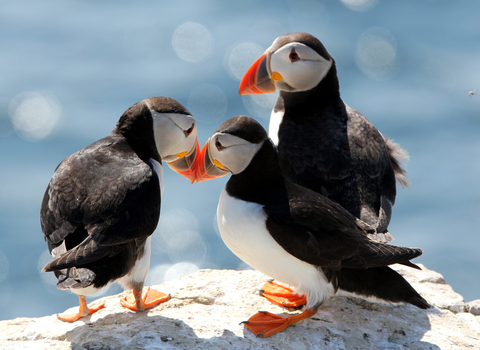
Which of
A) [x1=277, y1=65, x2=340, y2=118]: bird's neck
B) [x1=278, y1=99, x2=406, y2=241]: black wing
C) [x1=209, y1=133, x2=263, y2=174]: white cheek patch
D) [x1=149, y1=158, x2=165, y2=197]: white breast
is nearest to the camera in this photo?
[x1=209, y1=133, x2=263, y2=174]: white cheek patch

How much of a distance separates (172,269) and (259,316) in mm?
6831

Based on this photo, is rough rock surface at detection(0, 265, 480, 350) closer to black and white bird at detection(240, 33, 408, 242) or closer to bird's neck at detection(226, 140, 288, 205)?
black and white bird at detection(240, 33, 408, 242)

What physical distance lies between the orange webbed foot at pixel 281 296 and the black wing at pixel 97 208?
3.53 feet

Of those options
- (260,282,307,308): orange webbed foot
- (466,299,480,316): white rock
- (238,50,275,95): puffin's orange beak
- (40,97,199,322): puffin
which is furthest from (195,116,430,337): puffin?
(238,50,275,95): puffin's orange beak

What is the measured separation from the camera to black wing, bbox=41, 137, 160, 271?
339cm

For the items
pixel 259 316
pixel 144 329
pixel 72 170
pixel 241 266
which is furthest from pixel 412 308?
pixel 241 266

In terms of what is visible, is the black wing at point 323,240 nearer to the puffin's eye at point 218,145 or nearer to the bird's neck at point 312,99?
the puffin's eye at point 218,145

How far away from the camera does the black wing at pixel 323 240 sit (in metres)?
3.55

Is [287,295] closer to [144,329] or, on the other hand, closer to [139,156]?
[144,329]

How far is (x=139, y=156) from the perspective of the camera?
417 centimetres

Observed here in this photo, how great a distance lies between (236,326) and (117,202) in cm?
114

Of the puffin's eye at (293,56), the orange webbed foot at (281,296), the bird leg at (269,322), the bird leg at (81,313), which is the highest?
the puffin's eye at (293,56)

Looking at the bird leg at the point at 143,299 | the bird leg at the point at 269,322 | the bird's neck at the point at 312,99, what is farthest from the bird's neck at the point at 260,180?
the bird's neck at the point at 312,99

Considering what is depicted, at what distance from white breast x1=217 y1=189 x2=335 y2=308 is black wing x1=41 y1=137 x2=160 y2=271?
0.52 metres
